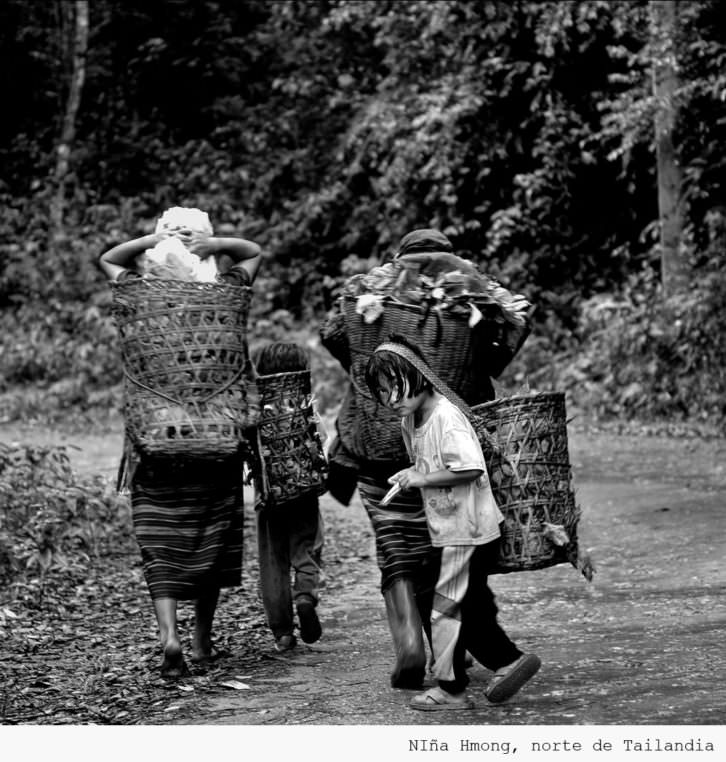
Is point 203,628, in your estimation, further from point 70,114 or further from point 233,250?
point 70,114

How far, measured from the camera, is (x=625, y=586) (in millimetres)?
8102

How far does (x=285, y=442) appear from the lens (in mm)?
6762

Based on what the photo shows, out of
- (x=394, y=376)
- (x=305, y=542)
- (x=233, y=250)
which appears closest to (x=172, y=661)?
(x=305, y=542)

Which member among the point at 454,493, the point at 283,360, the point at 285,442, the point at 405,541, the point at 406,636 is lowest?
the point at 406,636

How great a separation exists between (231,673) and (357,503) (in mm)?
6759

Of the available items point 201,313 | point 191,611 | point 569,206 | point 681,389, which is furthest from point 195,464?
point 569,206

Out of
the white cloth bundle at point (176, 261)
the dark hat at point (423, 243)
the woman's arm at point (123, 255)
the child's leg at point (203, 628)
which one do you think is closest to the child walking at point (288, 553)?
the child's leg at point (203, 628)

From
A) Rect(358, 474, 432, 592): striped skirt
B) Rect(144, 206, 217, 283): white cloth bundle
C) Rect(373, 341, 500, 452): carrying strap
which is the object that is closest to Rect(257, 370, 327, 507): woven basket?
Rect(144, 206, 217, 283): white cloth bundle

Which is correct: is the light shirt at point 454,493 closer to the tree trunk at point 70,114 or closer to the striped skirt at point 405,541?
the striped skirt at point 405,541

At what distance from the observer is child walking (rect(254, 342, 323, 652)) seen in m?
6.92

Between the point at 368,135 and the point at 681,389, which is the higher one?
the point at 368,135

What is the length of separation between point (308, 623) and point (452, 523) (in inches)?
66.8

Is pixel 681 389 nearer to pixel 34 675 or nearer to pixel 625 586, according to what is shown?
pixel 625 586

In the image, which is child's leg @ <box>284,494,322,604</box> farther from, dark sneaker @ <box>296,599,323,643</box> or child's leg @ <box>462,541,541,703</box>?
child's leg @ <box>462,541,541,703</box>
